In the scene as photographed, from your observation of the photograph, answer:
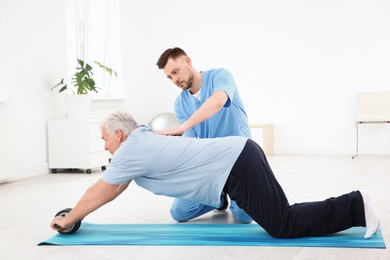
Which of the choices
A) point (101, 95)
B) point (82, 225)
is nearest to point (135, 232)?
point (82, 225)

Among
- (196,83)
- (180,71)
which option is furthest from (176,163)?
(196,83)

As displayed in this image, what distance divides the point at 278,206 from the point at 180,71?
34.6 inches

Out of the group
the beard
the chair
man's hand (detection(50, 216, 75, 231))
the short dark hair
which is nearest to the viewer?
man's hand (detection(50, 216, 75, 231))

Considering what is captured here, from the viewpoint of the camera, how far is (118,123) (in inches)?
108

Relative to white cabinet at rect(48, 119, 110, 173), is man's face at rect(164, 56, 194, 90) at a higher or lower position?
higher

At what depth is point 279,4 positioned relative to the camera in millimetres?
7809

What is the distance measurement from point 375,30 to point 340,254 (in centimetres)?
539

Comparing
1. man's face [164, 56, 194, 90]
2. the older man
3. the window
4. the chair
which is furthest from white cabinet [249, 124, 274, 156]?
the older man

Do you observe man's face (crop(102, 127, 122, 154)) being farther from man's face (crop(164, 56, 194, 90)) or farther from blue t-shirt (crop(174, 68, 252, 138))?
blue t-shirt (crop(174, 68, 252, 138))

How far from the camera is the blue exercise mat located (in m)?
2.70

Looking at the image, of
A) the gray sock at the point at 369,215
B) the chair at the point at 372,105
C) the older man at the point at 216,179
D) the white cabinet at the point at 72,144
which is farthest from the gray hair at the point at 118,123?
the chair at the point at 372,105

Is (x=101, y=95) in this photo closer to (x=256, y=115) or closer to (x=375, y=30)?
(x=256, y=115)

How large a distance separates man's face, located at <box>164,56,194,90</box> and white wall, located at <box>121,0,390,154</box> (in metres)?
4.70

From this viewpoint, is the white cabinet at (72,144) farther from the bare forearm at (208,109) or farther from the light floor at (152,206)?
the bare forearm at (208,109)
